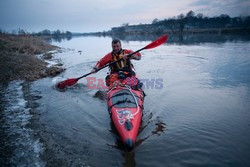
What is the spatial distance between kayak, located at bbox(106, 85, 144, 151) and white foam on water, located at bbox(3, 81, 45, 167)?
5.59ft

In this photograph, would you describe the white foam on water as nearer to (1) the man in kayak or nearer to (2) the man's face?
(1) the man in kayak

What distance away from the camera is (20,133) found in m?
4.30

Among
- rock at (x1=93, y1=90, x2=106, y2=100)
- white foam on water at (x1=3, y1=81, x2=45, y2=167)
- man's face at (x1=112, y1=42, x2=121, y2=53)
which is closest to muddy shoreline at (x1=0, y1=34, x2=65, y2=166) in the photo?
white foam on water at (x1=3, y1=81, x2=45, y2=167)

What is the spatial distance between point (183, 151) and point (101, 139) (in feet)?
6.34

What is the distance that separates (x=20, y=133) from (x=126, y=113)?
2.72m

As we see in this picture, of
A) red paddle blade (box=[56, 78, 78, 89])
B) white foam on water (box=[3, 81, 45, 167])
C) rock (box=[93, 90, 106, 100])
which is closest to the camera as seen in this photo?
white foam on water (box=[3, 81, 45, 167])

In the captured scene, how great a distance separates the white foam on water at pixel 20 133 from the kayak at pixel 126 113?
5.59 feet

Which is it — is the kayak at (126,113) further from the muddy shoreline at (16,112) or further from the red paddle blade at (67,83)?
the red paddle blade at (67,83)

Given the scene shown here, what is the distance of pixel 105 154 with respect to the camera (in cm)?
370

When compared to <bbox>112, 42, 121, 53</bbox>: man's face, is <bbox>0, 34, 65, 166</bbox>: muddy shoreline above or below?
below

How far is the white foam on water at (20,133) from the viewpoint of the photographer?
3.46 meters

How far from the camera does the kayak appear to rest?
3.57m

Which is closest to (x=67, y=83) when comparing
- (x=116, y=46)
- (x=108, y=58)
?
(x=108, y=58)

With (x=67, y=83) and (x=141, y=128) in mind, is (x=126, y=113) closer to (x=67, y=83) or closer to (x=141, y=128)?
(x=141, y=128)
